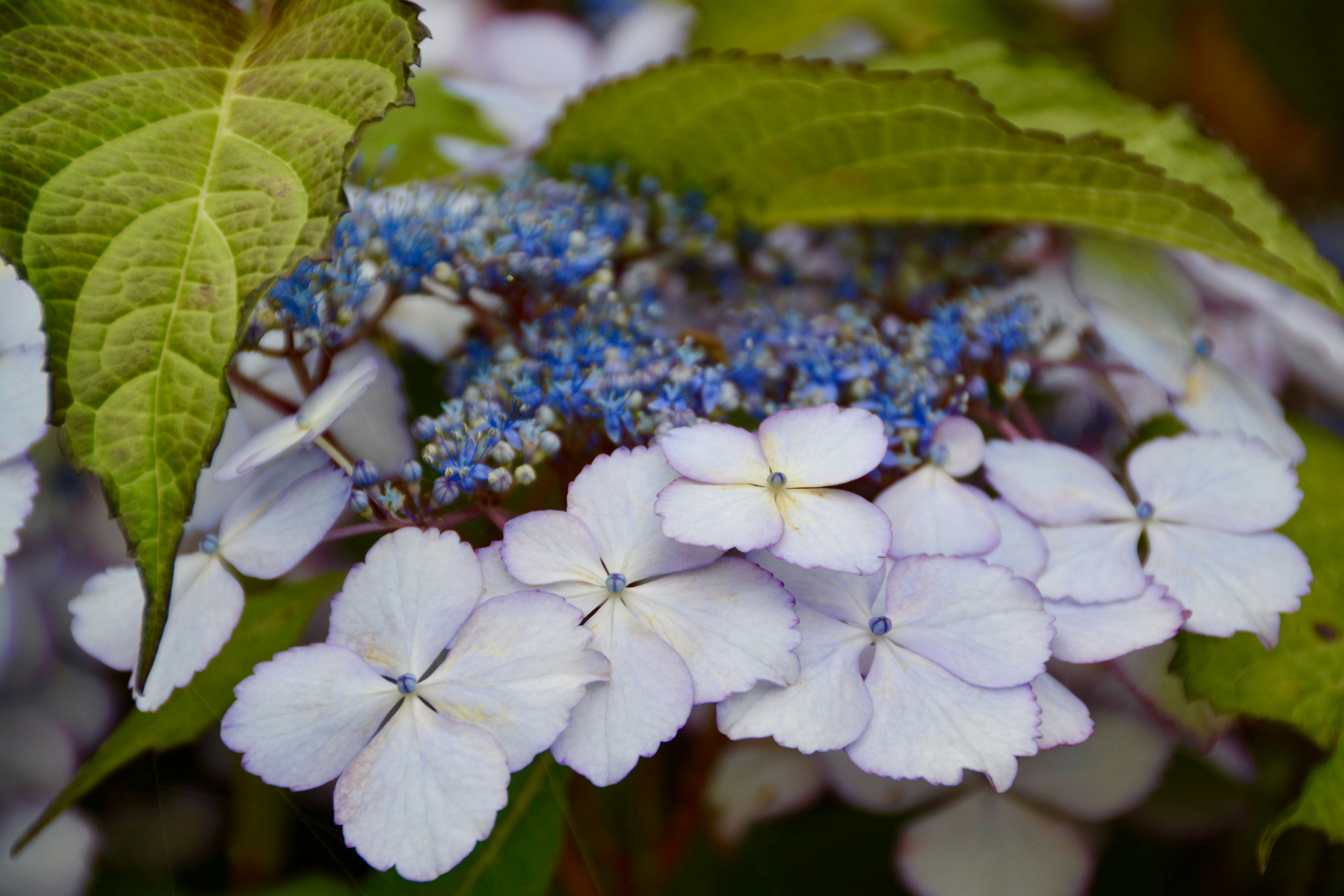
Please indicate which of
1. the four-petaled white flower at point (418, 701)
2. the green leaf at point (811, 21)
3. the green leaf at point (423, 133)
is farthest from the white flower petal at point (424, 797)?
the green leaf at point (811, 21)

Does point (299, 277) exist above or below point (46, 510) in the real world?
above

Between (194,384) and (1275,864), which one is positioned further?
(1275,864)

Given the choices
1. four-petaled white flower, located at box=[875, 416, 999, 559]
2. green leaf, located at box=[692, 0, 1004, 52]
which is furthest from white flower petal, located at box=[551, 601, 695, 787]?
green leaf, located at box=[692, 0, 1004, 52]

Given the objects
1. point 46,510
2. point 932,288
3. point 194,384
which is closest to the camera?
point 194,384

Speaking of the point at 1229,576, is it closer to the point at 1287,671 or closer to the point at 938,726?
the point at 1287,671

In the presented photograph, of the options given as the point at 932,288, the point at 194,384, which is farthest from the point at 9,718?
the point at 932,288

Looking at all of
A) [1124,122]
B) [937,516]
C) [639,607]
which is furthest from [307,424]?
[1124,122]

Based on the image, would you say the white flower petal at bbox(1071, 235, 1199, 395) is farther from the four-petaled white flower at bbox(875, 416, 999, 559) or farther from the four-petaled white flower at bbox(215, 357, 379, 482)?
the four-petaled white flower at bbox(215, 357, 379, 482)

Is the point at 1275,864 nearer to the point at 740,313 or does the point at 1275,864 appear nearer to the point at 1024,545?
the point at 1024,545
